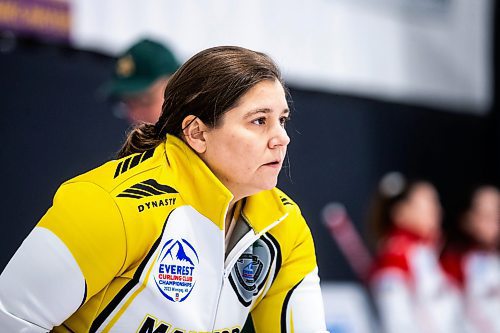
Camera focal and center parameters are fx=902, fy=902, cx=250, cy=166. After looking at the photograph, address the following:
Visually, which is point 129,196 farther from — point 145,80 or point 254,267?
point 145,80

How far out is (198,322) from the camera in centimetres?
168

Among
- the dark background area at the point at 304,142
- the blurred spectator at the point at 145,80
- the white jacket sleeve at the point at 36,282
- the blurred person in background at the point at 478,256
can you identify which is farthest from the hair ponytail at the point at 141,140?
the blurred person in background at the point at 478,256

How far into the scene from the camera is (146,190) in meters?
1.62

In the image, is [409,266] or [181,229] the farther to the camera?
[409,266]

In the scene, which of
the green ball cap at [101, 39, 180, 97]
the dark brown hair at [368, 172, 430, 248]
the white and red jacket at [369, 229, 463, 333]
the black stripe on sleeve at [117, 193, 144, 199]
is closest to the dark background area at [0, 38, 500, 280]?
the dark brown hair at [368, 172, 430, 248]

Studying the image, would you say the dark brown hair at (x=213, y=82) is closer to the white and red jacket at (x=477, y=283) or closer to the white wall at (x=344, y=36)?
the white wall at (x=344, y=36)

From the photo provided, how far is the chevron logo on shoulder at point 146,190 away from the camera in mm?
1582

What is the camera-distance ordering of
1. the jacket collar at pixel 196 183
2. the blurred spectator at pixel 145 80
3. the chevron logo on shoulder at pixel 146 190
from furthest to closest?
the blurred spectator at pixel 145 80 → the jacket collar at pixel 196 183 → the chevron logo on shoulder at pixel 146 190

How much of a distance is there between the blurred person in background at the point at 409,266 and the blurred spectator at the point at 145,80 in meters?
2.39

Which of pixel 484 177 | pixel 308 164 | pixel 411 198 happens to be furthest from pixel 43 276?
pixel 484 177

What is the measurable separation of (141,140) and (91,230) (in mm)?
332

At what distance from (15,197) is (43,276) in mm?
2044

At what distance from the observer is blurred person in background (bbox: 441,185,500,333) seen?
5254mm

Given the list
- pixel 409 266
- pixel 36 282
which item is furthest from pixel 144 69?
pixel 409 266
